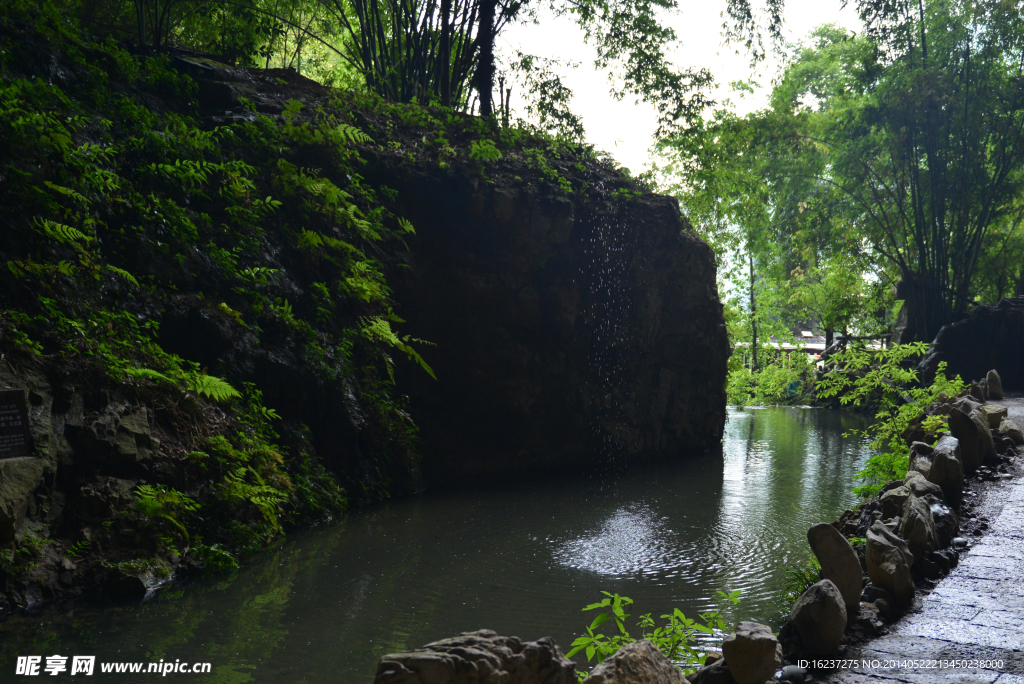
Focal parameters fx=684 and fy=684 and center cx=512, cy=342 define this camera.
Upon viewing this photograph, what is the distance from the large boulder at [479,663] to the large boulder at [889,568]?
A: 177 centimetres

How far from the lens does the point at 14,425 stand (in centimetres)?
464

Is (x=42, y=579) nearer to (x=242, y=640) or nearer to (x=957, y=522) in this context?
(x=242, y=640)

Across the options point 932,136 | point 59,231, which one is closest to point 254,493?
point 59,231

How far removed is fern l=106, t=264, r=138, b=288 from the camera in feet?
20.2

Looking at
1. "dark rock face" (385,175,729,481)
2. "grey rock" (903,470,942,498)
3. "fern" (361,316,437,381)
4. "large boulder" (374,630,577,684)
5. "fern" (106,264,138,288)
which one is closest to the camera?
"large boulder" (374,630,577,684)

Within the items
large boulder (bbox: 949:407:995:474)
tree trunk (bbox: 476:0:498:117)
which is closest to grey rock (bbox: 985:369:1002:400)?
large boulder (bbox: 949:407:995:474)

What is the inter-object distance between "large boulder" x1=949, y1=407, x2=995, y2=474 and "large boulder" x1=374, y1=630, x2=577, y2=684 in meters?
5.37

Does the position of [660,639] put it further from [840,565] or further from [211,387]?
[211,387]

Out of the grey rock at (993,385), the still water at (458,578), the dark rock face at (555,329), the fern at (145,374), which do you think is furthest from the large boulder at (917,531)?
the grey rock at (993,385)

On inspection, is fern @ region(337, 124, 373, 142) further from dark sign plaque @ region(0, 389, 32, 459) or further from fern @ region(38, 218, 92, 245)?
dark sign plaque @ region(0, 389, 32, 459)

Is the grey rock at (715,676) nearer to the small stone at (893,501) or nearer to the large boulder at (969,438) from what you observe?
the small stone at (893,501)

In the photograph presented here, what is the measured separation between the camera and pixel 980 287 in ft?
67.5

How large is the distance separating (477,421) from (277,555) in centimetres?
432

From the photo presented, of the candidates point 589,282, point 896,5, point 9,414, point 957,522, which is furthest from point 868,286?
point 9,414
